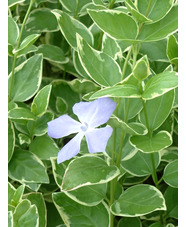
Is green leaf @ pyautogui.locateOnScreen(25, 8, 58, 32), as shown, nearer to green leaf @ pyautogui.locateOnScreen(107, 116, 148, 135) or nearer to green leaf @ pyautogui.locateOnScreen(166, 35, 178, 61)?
green leaf @ pyautogui.locateOnScreen(166, 35, 178, 61)

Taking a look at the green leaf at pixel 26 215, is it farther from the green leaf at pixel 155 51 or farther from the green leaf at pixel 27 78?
the green leaf at pixel 155 51

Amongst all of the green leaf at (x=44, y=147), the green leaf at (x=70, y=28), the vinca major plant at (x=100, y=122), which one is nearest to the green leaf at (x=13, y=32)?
the vinca major plant at (x=100, y=122)

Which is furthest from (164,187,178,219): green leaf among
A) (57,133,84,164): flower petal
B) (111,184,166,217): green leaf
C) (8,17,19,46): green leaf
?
(8,17,19,46): green leaf

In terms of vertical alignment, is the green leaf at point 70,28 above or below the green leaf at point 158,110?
above

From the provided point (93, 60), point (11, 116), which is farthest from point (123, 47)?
point (11, 116)

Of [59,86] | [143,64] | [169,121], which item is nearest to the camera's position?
[143,64]

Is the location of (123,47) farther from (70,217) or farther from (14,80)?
(70,217)

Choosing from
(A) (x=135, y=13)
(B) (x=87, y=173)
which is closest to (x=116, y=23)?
(A) (x=135, y=13)
